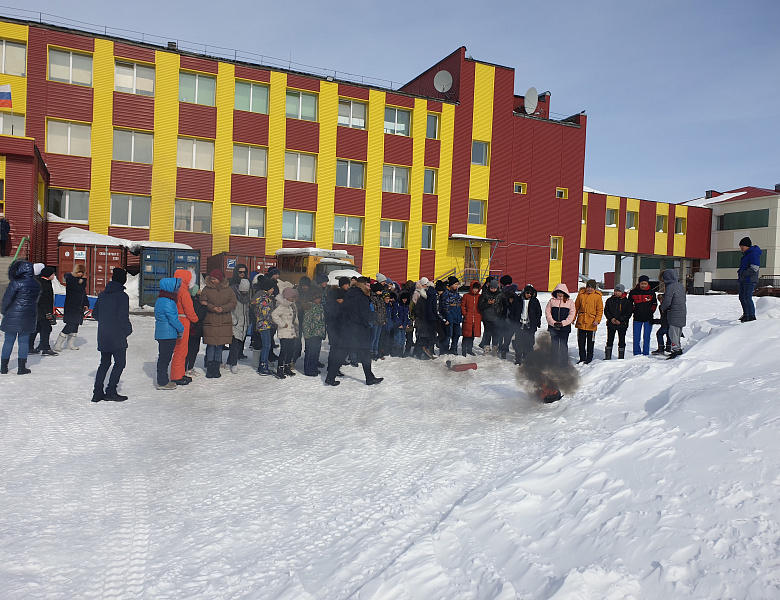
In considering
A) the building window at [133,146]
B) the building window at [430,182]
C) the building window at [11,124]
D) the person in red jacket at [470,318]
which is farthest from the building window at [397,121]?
the person in red jacket at [470,318]

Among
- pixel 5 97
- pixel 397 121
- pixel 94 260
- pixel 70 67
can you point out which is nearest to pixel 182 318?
pixel 94 260

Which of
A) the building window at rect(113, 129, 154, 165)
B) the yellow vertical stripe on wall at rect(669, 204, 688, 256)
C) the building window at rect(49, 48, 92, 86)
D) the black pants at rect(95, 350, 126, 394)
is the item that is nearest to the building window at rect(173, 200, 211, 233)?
the building window at rect(113, 129, 154, 165)

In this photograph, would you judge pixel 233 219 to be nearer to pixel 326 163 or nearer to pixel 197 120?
pixel 197 120

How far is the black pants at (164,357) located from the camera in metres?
8.06

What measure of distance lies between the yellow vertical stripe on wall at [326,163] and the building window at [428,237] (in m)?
5.20

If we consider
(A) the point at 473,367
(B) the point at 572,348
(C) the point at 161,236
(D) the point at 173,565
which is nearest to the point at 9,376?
(D) the point at 173,565

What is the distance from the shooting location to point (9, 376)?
8242mm

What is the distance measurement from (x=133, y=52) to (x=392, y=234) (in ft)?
47.5

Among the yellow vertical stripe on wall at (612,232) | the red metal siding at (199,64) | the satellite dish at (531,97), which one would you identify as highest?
the satellite dish at (531,97)

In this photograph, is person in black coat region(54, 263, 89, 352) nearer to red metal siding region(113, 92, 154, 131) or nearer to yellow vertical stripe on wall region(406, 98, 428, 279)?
red metal siding region(113, 92, 154, 131)

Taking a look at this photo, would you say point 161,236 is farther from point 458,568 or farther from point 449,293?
point 458,568

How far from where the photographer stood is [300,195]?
27.9 meters

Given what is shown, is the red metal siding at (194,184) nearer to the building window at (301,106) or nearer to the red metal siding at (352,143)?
the building window at (301,106)

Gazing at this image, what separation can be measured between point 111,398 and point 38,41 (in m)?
22.6
